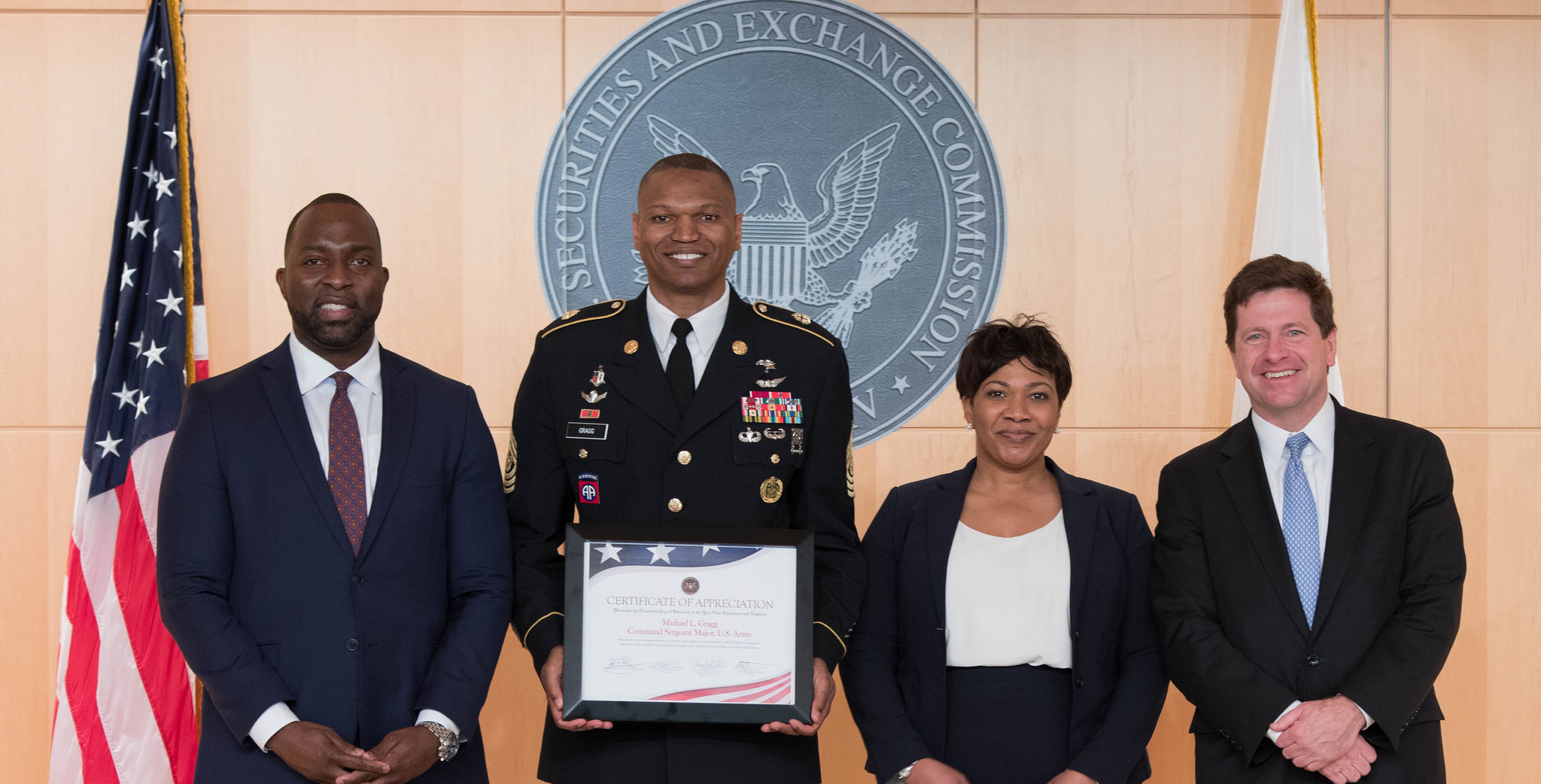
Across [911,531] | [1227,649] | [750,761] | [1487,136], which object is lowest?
[750,761]

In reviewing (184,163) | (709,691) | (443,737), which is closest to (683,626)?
(709,691)

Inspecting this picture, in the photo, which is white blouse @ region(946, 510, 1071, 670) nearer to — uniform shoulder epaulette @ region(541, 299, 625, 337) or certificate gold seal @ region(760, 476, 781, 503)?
certificate gold seal @ region(760, 476, 781, 503)

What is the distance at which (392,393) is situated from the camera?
7.23ft

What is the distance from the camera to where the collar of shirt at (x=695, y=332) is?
2.38 meters

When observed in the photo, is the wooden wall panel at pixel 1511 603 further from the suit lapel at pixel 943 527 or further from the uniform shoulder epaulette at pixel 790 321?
the uniform shoulder epaulette at pixel 790 321

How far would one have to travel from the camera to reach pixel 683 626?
6.97 feet

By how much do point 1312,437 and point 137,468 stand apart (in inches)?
127

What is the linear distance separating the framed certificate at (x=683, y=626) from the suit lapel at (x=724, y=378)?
0.27 m

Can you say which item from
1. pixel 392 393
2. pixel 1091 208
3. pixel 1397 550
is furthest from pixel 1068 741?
pixel 1091 208

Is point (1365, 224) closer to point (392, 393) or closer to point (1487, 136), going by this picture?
point (1487, 136)

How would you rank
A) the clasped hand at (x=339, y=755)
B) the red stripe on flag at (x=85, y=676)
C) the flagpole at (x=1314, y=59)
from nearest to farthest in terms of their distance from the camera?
the clasped hand at (x=339, y=755), the red stripe on flag at (x=85, y=676), the flagpole at (x=1314, y=59)

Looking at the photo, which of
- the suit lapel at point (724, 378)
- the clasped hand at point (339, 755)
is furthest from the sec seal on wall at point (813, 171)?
the clasped hand at point (339, 755)

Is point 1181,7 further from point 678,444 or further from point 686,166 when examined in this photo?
point 678,444

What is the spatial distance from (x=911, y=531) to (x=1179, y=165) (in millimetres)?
2079
